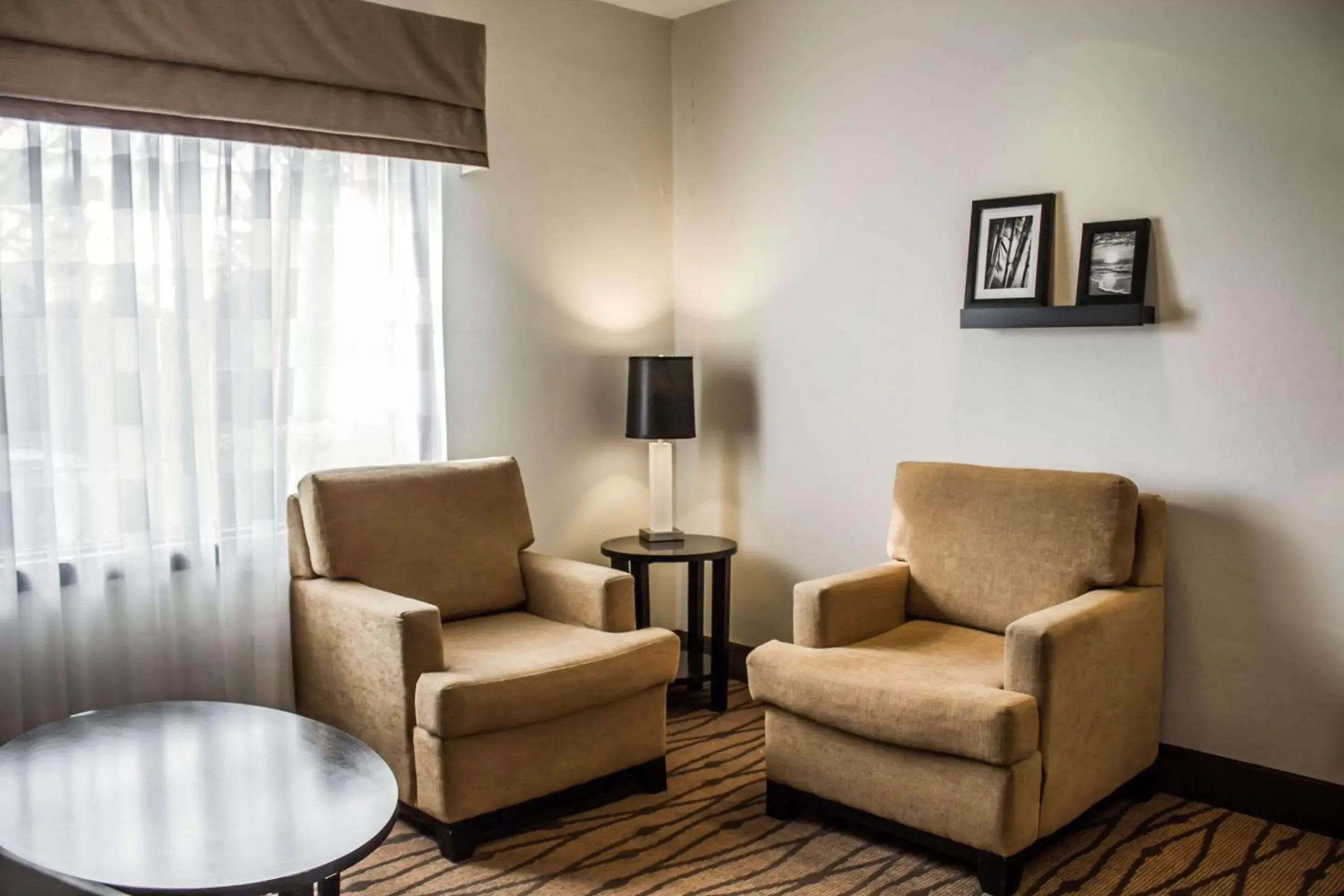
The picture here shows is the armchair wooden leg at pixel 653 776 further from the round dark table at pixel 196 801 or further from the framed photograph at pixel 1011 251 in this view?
the framed photograph at pixel 1011 251

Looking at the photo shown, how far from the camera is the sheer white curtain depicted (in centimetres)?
300

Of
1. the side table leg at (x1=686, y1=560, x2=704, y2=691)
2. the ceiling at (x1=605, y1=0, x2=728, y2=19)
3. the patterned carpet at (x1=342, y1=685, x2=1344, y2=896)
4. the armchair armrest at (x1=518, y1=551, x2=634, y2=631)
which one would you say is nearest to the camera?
the patterned carpet at (x1=342, y1=685, x2=1344, y2=896)

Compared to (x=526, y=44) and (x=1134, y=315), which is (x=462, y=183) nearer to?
(x=526, y=44)

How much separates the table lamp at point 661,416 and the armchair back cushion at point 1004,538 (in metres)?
0.87

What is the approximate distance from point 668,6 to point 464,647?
255 cm

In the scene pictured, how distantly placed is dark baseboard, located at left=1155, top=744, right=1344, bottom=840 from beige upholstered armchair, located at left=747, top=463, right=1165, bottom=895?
0.40ft

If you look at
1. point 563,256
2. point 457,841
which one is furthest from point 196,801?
point 563,256

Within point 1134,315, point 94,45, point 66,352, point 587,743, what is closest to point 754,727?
point 587,743

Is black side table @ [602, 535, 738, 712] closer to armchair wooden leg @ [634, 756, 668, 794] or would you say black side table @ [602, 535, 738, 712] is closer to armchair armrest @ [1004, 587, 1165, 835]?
armchair wooden leg @ [634, 756, 668, 794]

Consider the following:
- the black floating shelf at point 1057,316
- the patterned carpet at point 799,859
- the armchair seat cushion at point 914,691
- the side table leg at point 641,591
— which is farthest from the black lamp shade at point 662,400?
the patterned carpet at point 799,859

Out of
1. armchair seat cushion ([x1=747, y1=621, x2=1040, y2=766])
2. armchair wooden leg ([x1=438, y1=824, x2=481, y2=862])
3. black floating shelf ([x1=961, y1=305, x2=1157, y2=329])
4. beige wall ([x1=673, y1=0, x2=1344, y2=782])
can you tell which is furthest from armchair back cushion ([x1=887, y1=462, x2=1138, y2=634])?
armchair wooden leg ([x1=438, y1=824, x2=481, y2=862])

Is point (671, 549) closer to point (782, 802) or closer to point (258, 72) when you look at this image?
point (782, 802)

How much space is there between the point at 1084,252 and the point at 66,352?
9.16 ft

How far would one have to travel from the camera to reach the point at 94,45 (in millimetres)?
2953
